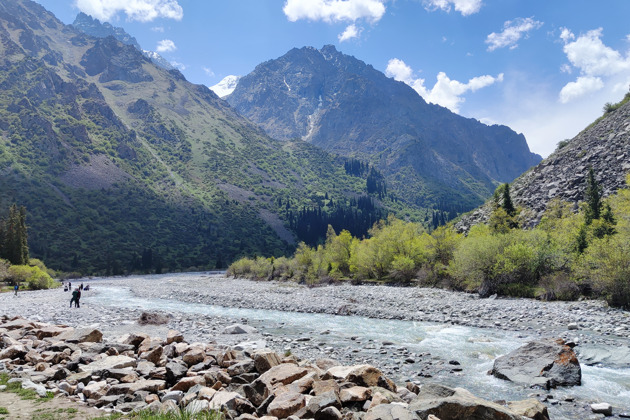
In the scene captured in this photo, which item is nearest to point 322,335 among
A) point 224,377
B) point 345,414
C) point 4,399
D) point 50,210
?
point 224,377

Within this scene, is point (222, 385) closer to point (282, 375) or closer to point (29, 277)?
point (282, 375)

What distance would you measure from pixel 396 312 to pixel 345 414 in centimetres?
2219

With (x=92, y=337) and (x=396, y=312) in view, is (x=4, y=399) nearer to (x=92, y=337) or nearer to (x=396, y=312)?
(x=92, y=337)

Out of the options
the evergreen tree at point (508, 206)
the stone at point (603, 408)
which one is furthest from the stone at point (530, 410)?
the evergreen tree at point (508, 206)

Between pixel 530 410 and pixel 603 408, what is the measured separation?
140 inches

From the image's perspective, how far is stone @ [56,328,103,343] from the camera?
1516 centimetres

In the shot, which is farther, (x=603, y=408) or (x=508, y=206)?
(x=508, y=206)

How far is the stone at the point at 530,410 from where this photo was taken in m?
8.49

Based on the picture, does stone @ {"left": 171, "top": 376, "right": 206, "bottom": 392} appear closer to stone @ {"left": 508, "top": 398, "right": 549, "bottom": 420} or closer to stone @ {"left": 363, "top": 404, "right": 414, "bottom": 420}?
stone @ {"left": 363, "top": 404, "right": 414, "bottom": 420}

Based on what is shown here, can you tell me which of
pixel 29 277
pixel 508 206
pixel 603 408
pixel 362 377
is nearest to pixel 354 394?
pixel 362 377

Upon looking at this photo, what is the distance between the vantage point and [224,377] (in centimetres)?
1087

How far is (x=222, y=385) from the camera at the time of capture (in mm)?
10539

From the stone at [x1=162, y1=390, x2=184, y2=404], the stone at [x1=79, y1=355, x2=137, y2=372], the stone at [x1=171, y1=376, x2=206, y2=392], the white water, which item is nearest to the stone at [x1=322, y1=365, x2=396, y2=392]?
the white water

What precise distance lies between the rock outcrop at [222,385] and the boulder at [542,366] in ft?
13.9
